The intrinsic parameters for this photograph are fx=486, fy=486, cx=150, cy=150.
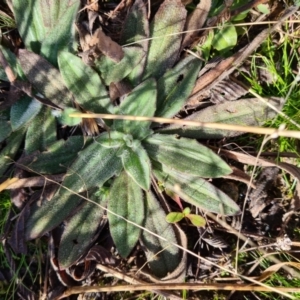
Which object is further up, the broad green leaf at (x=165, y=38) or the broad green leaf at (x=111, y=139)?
the broad green leaf at (x=165, y=38)

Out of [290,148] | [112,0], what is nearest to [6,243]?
[112,0]

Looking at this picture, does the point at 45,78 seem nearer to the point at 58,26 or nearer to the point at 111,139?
the point at 58,26

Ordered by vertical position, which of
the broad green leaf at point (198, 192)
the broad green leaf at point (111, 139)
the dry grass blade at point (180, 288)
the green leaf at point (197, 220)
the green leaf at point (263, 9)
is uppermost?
the green leaf at point (263, 9)

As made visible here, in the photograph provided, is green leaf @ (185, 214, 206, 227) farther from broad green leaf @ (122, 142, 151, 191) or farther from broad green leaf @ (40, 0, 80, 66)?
broad green leaf @ (40, 0, 80, 66)

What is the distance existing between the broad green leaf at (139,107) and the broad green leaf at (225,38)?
0.34 m

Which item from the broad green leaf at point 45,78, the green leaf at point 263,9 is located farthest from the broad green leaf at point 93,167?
the green leaf at point 263,9

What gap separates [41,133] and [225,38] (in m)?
0.81

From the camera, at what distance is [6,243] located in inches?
76.9

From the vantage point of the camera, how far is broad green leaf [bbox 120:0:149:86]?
1.83m

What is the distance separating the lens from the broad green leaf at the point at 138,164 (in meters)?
1.78

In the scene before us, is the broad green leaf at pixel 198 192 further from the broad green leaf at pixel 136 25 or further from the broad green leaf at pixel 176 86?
the broad green leaf at pixel 136 25

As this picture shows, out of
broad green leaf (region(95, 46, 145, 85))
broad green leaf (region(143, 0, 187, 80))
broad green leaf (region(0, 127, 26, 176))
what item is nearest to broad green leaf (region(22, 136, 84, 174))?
broad green leaf (region(0, 127, 26, 176))

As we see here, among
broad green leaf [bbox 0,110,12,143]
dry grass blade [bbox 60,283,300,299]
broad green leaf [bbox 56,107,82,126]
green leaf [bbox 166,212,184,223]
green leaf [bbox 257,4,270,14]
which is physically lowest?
dry grass blade [bbox 60,283,300,299]

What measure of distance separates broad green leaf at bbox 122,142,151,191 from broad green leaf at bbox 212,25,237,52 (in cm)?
51
